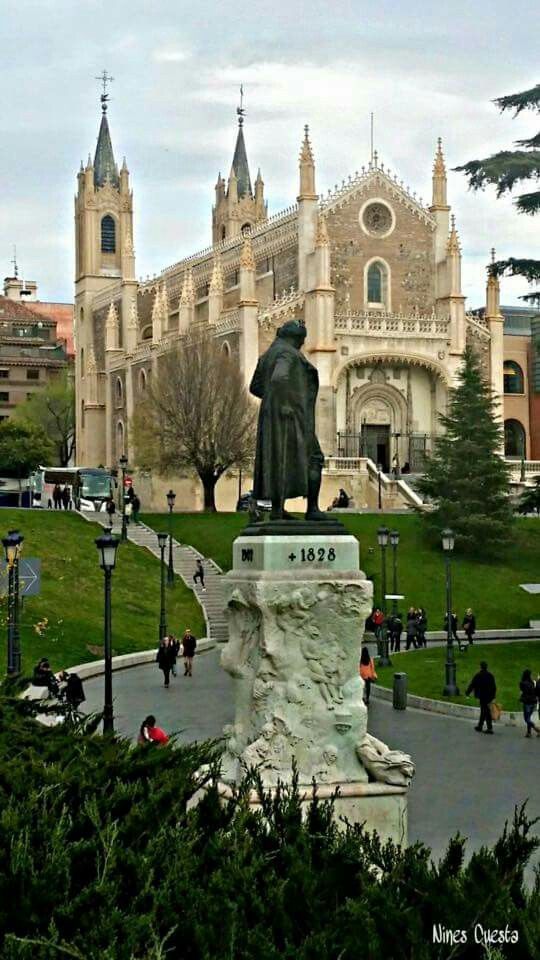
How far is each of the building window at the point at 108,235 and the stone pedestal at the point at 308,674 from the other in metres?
81.6

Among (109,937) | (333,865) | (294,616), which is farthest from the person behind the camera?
(294,616)

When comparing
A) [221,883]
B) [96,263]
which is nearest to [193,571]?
[221,883]

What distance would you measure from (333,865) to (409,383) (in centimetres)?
6167

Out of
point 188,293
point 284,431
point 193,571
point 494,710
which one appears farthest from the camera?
point 188,293

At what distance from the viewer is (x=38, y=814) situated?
27.6 ft

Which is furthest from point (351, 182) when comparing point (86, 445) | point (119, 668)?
point (119, 668)

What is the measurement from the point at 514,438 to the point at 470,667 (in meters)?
48.2

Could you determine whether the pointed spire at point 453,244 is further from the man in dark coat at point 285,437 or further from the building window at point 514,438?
the man in dark coat at point 285,437

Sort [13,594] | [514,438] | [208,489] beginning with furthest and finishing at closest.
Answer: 1. [514,438]
2. [208,489]
3. [13,594]

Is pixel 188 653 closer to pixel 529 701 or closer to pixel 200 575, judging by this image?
pixel 529 701

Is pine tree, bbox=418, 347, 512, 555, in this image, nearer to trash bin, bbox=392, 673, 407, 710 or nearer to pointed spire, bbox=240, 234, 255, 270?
pointed spire, bbox=240, 234, 255, 270

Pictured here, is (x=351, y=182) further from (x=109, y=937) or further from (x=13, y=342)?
(x=109, y=937)

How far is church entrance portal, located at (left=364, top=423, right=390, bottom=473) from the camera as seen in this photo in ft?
223

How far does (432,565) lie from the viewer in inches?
1863
